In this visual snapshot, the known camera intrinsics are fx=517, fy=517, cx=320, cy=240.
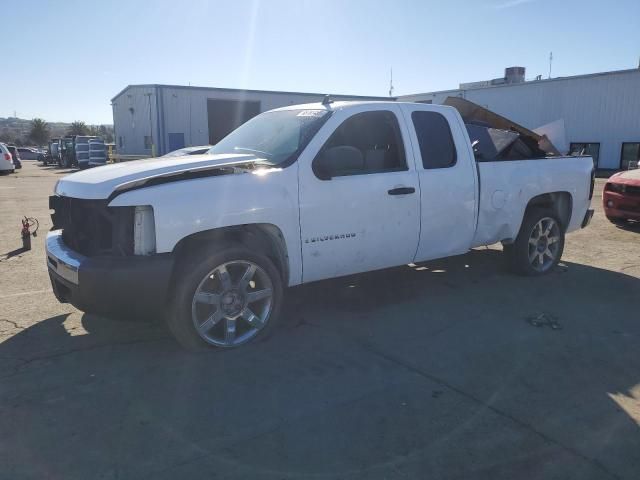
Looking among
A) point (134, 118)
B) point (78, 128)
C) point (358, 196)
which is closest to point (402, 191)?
point (358, 196)

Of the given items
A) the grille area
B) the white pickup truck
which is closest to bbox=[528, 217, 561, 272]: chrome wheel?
the white pickup truck

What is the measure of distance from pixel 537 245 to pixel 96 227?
15.9 feet

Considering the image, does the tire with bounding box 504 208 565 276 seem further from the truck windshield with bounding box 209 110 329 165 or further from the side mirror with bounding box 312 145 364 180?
the truck windshield with bounding box 209 110 329 165

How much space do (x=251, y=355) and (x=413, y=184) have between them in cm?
212

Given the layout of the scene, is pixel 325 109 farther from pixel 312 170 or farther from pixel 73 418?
pixel 73 418

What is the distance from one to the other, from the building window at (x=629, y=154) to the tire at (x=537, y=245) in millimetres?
23442

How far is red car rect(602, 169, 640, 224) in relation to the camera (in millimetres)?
9055

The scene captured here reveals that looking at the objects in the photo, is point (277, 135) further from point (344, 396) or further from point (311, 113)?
point (344, 396)

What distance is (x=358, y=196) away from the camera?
440 cm

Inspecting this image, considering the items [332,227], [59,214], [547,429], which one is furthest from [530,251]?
[59,214]

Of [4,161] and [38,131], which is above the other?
[38,131]

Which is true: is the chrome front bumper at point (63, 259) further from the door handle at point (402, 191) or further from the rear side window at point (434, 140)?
the rear side window at point (434, 140)

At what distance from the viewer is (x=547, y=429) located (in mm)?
2939

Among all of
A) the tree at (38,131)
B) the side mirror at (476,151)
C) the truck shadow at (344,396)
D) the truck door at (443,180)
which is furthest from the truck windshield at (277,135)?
the tree at (38,131)
